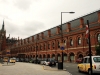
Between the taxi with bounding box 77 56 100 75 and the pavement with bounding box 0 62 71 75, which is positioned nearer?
the taxi with bounding box 77 56 100 75

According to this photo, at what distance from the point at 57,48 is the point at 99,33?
17294 millimetres

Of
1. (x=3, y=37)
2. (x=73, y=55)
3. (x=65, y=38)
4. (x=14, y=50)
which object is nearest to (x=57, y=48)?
(x=65, y=38)

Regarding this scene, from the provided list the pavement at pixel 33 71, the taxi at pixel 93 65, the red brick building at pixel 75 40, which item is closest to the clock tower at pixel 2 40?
the red brick building at pixel 75 40

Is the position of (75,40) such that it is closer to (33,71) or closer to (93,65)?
(33,71)

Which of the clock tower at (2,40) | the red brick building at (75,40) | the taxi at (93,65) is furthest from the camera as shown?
the clock tower at (2,40)

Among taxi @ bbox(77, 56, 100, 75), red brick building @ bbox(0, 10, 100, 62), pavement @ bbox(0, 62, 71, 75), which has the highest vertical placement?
red brick building @ bbox(0, 10, 100, 62)

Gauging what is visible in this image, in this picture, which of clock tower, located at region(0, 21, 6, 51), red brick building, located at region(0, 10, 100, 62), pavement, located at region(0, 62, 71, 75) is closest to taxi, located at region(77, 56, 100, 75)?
pavement, located at region(0, 62, 71, 75)

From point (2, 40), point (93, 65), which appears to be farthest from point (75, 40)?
point (2, 40)

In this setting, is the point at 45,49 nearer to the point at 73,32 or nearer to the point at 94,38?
the point at 73,32

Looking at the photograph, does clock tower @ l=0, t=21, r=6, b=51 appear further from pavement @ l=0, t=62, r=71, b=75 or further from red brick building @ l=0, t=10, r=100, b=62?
pavement @ l=0, t=62, r=71, b=75

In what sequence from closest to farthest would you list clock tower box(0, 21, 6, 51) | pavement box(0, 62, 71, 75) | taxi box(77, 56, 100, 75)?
taxi box(77, 56, 100, 75) → pavement box(0, 62, 71, 75) → clock tower box(0, 21, 6, 51)

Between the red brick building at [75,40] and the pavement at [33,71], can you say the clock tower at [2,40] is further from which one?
the pavement at [33,71]

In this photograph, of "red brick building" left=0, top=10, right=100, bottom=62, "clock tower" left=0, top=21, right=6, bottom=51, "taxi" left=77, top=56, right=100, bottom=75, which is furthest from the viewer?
"clock tower" left=0, top=21, right=6, bottom=51

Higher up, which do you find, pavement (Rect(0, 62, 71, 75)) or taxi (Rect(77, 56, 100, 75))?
taxi (Rect(77, 56, 100, 75))
